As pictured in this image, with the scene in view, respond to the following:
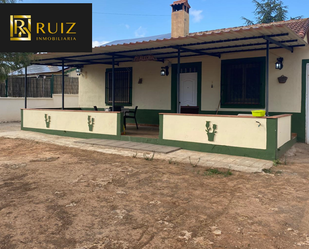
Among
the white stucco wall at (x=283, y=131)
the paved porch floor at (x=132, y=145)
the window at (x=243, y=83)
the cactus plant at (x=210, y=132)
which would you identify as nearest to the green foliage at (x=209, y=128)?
the cactus plant at (x=210, y=132)

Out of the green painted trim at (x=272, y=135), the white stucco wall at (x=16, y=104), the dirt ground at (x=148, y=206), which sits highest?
the white stucco wall at (x=16, y=104)

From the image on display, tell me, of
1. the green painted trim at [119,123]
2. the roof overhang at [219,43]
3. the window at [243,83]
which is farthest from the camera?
the window at [243,83]

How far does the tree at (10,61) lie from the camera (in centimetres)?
767

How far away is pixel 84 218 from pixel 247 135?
177 inches

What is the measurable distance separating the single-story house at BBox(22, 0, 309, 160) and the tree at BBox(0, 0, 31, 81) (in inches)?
73.4

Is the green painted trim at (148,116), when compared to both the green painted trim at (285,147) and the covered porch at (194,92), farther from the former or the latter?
the green painted trim at (285,147)

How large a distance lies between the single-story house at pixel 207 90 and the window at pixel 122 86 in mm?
39

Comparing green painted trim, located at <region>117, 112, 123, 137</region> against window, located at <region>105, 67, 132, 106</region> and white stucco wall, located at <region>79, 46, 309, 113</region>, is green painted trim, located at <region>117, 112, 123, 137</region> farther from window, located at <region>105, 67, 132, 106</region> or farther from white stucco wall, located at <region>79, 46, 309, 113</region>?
window, located at <region>105, 67, 132, 106</region>

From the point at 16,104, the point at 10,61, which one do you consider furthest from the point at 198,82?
the point at 16,104

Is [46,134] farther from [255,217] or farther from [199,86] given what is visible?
[255,217]

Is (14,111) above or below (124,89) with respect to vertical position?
below

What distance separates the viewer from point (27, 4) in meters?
8.79

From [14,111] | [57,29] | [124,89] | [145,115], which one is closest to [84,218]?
[57,29]

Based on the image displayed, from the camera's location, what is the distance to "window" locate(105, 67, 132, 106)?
39.1 ft
